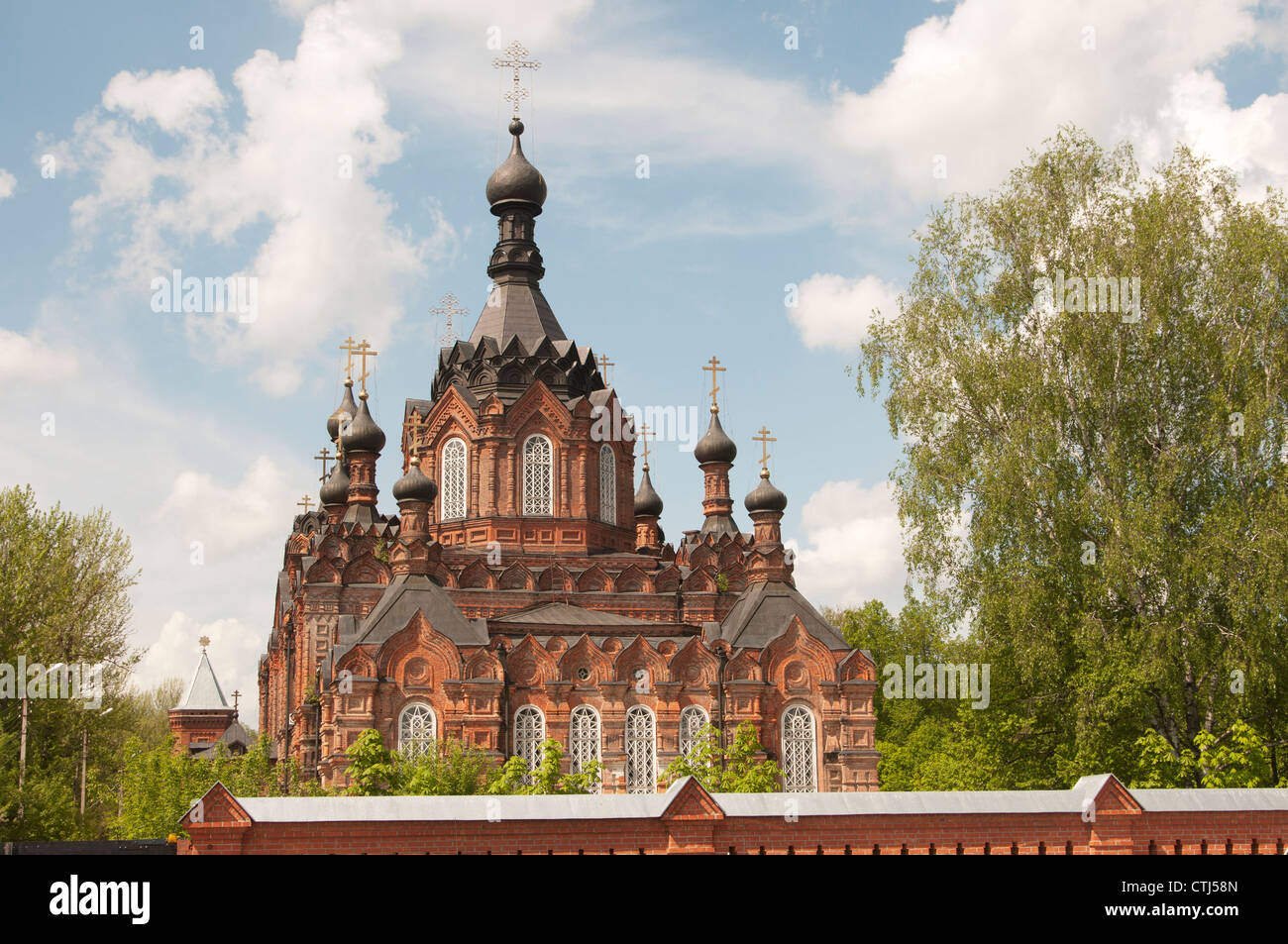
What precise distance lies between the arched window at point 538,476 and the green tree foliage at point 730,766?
29.3 feet

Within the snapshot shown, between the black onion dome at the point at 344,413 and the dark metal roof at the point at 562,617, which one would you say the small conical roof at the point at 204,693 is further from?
the dark metal roof at the point at 562,617

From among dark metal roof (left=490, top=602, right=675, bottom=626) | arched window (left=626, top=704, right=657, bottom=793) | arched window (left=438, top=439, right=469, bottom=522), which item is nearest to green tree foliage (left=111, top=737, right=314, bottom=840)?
dark metal roof (left=490, top=602, right=675, bottom=626)

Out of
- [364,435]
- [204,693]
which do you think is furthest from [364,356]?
[204,693]

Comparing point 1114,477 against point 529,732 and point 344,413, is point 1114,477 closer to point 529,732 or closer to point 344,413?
point 529,732

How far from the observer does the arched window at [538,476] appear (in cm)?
3741

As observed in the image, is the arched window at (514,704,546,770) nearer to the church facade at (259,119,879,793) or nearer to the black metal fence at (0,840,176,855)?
the church facade at (259,119,879,793)

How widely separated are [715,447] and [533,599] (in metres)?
10.0

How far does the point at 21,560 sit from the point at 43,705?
3.13 meters

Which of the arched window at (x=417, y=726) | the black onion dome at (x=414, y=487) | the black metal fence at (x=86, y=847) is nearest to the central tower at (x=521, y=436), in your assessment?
the black onion dome at (x=414, y=487)

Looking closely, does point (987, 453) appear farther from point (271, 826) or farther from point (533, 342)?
point (533, 342)

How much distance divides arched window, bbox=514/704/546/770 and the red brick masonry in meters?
17.0

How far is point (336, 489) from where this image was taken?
141ft

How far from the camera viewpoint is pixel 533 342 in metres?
38.9
